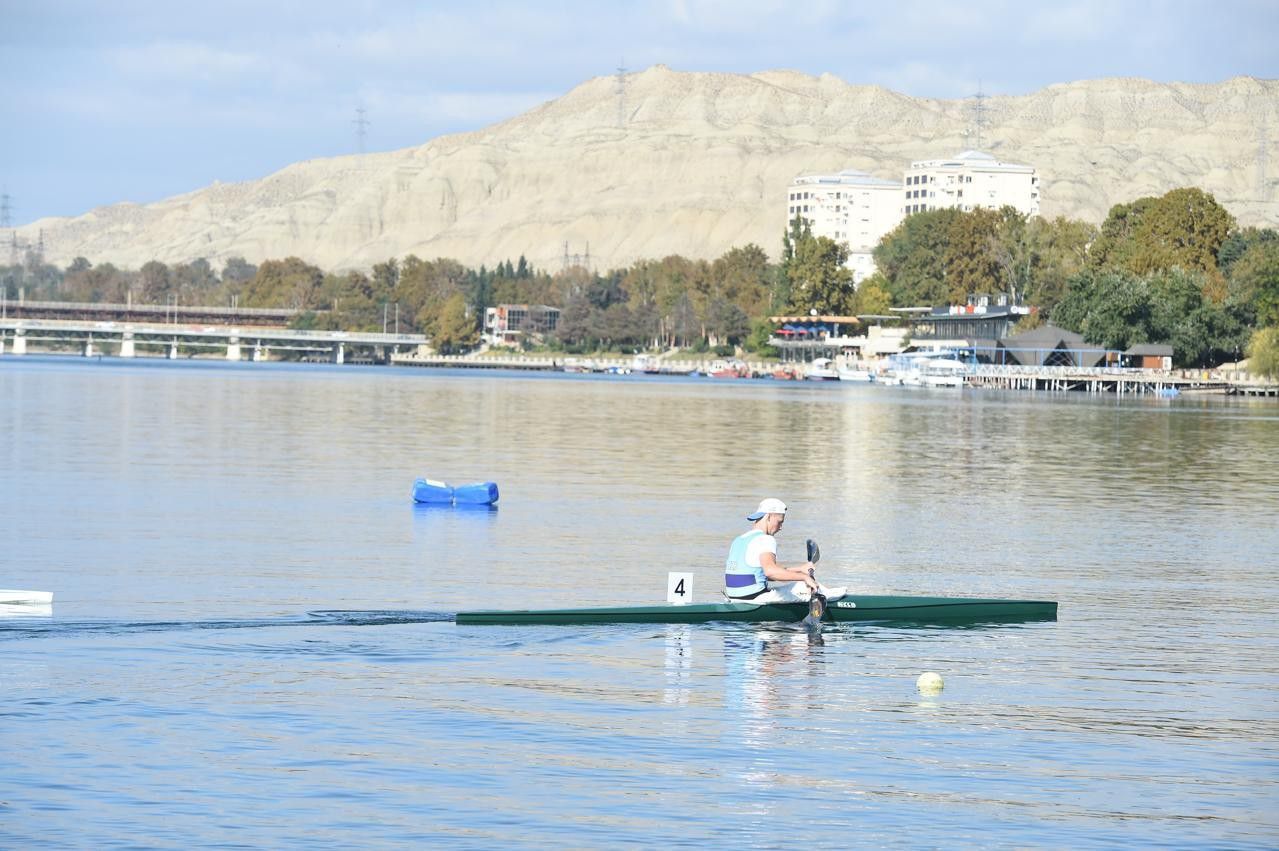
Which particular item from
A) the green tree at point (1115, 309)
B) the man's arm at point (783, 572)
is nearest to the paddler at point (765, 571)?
the man's arm at point (783, 572)

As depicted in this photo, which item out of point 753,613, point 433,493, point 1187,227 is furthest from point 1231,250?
point 753,613

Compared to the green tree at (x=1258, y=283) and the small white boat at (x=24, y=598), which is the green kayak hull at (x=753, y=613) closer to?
the small white boat at (x=24, y=598)

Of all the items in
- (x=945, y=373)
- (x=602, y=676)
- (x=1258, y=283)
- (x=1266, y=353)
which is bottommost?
(x=602, y=676)

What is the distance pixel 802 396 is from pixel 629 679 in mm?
133182

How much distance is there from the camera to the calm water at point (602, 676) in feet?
56.0

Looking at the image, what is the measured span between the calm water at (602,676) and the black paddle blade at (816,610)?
26cm

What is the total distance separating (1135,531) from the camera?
143 feet

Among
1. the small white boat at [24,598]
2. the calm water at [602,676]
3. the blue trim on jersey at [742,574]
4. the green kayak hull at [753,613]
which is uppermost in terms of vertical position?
the blue trim on jersey at [742,574]

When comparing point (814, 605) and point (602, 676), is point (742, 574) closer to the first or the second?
point (814, 605)

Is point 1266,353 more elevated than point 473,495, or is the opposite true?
point 1266,353

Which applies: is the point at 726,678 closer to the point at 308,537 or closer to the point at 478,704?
the point at 478,704

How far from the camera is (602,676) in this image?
23203 millimetres

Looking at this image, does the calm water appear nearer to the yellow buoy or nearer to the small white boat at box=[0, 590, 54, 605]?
the yellow buoy

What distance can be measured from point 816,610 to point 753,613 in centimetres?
89
